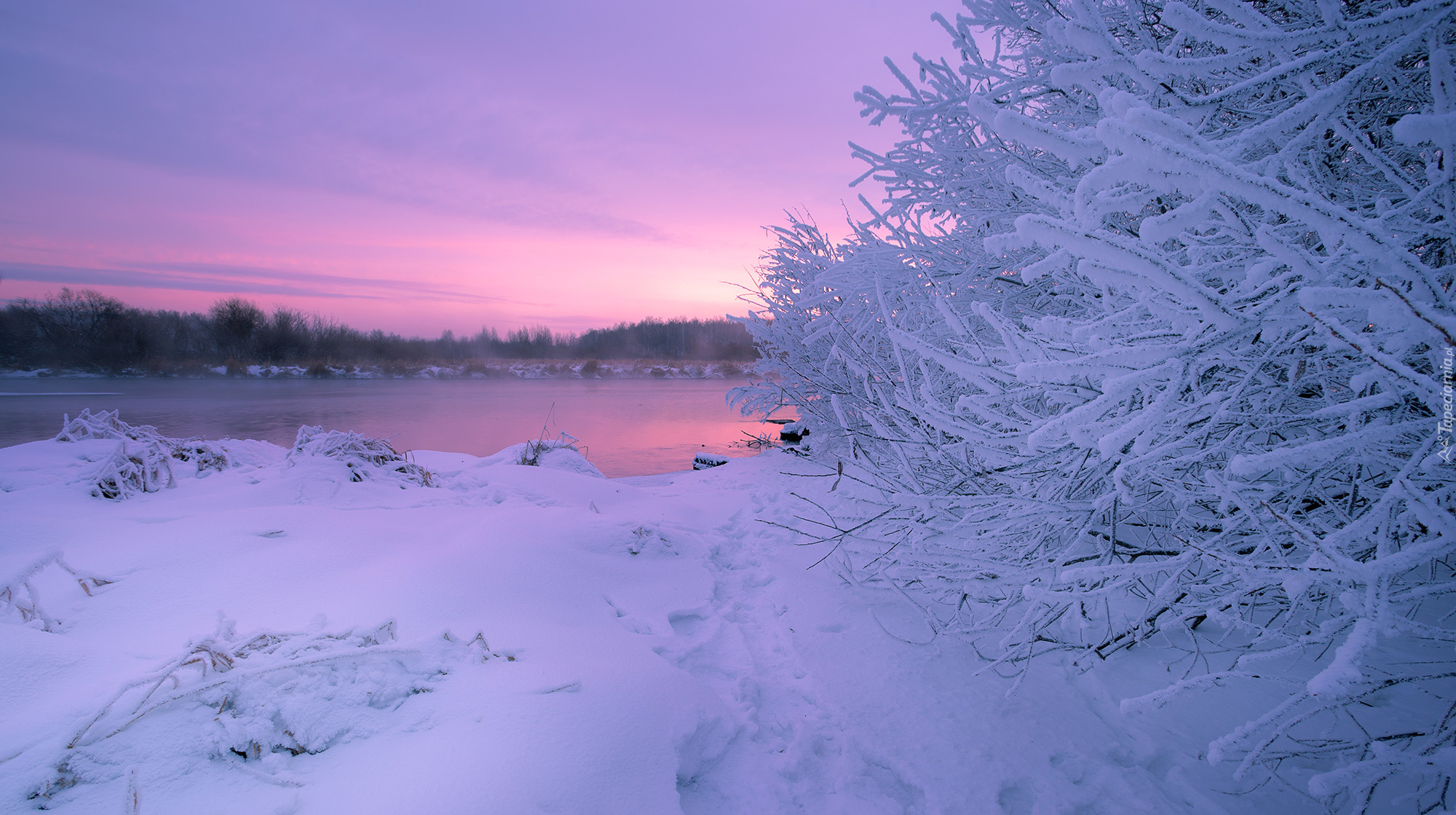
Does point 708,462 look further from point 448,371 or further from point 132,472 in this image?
point 448,371

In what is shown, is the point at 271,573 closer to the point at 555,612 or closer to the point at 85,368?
the point at 555,612

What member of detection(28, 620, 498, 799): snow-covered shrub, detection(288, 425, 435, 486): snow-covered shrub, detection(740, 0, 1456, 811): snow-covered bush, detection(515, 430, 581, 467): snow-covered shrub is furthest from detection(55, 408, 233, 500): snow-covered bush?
detection(740, 0, 1456, 811): snow-covered bush

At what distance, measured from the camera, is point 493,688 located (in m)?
2.12

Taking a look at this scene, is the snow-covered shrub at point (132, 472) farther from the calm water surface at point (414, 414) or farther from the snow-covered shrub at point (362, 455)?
the calm water surface at point (414, 414)

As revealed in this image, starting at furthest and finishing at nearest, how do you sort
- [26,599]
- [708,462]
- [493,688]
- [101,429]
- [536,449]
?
[708,462] → [536,449] → [101,429] → [26,599] → [493,688]

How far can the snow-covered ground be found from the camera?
1676mm

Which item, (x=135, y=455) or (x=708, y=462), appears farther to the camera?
(x=708, y=462)

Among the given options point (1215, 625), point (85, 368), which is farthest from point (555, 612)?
point (85, 368)

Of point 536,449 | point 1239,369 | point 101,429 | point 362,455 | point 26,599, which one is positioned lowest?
point 536,449

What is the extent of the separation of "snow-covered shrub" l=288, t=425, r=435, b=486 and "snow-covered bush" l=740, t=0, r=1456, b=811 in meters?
5.17

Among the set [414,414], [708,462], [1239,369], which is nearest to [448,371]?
[414,414]

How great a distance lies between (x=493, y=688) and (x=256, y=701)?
780 millimetres

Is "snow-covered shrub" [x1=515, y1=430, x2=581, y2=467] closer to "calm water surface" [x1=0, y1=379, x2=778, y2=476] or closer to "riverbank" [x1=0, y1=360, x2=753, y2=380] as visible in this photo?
"calm water surface" [x1=0, y1=379, x2=778, y2=476]

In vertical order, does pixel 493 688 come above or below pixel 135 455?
below
